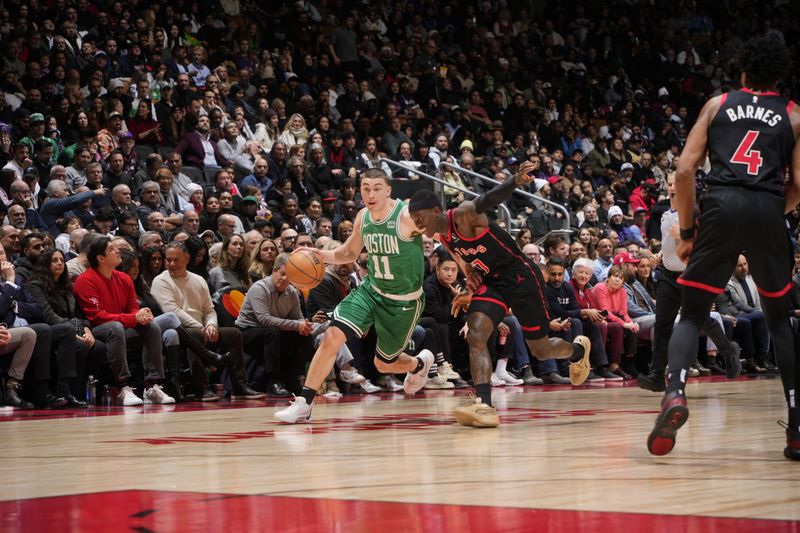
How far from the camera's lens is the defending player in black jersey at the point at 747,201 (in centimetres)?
432

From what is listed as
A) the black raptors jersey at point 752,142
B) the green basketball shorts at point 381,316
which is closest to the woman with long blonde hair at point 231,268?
the green basketball shorts at point 381,316

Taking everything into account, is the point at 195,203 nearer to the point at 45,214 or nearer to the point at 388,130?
the point at 45,214

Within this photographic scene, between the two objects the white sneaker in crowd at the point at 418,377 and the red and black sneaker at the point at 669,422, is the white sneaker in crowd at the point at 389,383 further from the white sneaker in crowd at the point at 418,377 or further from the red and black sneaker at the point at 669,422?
the red and black sneaker at the point at 669,422

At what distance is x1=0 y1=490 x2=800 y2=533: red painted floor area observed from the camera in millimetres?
2807

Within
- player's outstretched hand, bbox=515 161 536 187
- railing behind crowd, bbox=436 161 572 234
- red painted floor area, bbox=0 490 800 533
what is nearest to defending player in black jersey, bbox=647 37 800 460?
player's outstretched hand, bbox=515 161 536 187

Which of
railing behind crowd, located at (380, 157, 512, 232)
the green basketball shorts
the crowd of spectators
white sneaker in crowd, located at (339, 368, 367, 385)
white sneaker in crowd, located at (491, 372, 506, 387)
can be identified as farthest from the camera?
railing behind crowd, located at (380, 157, 512, 232)

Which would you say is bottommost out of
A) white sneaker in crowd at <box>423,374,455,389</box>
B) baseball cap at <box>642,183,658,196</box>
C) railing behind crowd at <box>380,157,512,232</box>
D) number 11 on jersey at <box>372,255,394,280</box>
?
white sneaker in crowd at <box>423,374,455,389</box>

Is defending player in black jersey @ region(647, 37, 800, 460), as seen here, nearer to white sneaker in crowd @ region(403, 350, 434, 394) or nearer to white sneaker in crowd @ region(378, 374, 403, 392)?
white sneaker in crowd @ region(403, 350, 434, 394)

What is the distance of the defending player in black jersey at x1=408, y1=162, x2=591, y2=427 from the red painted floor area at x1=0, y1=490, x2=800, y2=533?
294 cm

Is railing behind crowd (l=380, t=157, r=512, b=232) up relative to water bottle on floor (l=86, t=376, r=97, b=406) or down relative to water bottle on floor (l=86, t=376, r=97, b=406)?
up

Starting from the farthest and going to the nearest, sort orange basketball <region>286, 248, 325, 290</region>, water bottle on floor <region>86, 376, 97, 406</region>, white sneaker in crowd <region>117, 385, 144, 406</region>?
water bottle on floor <region>86, 376, 97, 406</region>
white sneaker in crowd <region>117, 385, 144, 406</region>
orange basketball <region>286, 248, 325, 290</region>

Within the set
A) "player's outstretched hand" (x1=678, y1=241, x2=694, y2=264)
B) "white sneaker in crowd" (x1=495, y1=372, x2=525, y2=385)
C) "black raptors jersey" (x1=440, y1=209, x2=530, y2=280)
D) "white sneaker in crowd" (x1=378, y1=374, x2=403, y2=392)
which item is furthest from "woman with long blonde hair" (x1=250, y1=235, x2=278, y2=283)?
"player's outstretched hand" (x1=678, y1=241, x2=694, y2=264)

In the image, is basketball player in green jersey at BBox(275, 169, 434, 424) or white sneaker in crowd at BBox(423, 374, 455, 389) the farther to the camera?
white sneaker in crowd at BBox(423, 374, 455, 389)

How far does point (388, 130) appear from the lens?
15.6 metres
